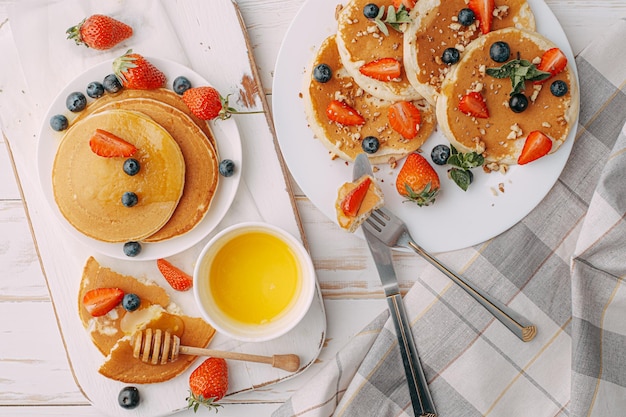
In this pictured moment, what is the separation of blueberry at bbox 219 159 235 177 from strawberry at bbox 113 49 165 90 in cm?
38

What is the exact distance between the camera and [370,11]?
201 cm

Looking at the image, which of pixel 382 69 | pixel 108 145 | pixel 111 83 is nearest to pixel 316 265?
pixel 382 69

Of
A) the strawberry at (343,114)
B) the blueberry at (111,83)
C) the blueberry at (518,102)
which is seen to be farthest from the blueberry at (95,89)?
the blueberry at (518,102)

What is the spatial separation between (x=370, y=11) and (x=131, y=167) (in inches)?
38.7

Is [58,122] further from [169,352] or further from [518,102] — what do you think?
[518,102]

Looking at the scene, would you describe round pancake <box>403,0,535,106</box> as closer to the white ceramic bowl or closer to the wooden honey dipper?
the white ceramic bowl

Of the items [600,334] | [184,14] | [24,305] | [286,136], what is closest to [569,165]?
[600,334]

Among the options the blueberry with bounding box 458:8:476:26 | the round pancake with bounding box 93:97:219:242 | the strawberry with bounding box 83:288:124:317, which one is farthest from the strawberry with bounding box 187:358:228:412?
the blueberry with bounding box 458:8:476:26

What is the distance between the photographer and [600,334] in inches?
82.4

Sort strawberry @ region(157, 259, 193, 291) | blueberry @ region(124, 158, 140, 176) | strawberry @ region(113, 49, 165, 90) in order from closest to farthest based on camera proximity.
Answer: blueberry @ region(124, 158, 140, 176) < strawberry @ region(113, 49, 165, 90) < strawberry @ region(157, 259, 193, 291)

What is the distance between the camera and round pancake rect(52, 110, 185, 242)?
202cm

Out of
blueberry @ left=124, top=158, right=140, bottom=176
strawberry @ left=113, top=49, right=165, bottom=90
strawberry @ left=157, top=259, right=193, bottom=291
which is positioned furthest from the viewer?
strawberry @ left=157, top=259, right=193, bottom=291

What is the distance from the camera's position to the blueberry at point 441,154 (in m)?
2.11

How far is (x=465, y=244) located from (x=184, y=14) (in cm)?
138
